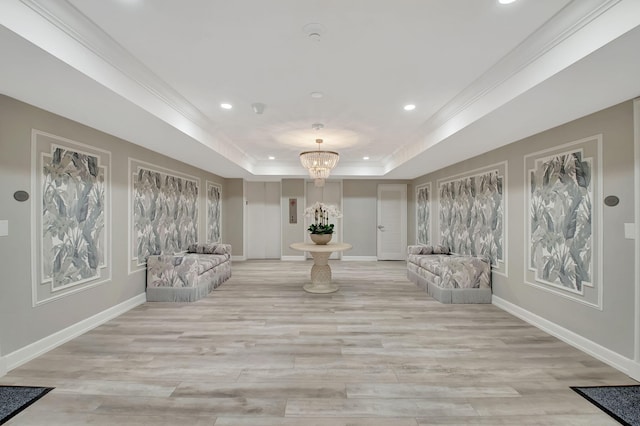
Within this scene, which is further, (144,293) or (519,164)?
(144,293)

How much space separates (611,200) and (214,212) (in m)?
6.98

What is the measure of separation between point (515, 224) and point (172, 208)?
5441mm

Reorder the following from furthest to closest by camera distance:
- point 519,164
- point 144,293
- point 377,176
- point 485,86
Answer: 1. point 377,176
2. point 144,293
3. point 519,164
4. point 485,86

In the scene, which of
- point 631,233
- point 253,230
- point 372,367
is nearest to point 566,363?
point 631,233

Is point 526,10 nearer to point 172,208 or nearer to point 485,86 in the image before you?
point 485,86

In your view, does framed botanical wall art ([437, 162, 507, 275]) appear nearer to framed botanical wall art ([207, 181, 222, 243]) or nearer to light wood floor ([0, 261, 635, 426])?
light wood floor ([0, 261, 635, 426])

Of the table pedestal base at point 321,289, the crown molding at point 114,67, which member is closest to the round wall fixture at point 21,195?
the crown molding at point 114,67

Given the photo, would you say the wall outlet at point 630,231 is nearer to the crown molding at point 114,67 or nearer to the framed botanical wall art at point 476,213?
the framed botanical wall art at point 476,213

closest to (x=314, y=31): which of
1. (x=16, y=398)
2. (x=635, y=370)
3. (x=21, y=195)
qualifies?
(x=21, y=195)

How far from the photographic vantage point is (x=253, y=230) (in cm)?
850

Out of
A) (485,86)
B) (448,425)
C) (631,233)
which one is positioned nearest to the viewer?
(448,425)

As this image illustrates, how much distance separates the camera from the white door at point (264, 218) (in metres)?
8.48

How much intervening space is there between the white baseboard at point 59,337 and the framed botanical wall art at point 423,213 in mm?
6065

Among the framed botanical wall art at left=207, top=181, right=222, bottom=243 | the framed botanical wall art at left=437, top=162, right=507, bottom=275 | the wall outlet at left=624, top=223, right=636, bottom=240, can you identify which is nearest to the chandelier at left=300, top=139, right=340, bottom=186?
the framed botanical wall art at left=437, top=162, right=507, bottom=275
